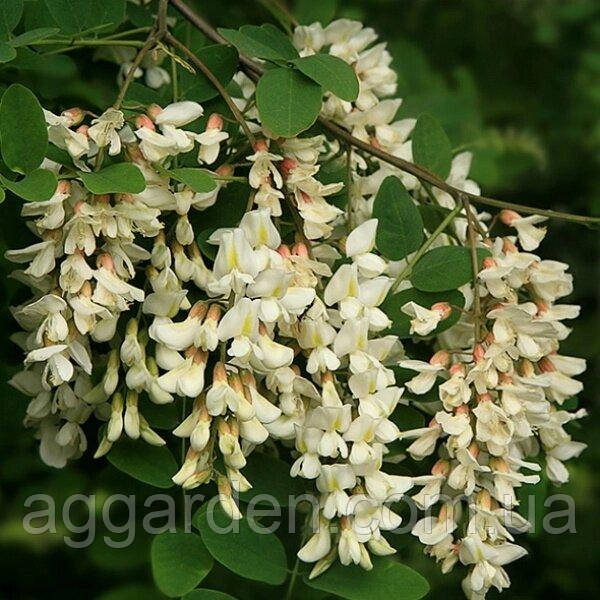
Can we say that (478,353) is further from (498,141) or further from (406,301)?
(498,141)

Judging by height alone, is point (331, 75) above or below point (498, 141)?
below

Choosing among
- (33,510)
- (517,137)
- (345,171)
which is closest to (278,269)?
(345,171)

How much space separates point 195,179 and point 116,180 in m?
0.08

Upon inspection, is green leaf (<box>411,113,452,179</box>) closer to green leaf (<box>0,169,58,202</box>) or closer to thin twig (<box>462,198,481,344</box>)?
thin twig (<box>462,198,481,344</box>)

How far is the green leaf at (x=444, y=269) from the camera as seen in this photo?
1156 mm

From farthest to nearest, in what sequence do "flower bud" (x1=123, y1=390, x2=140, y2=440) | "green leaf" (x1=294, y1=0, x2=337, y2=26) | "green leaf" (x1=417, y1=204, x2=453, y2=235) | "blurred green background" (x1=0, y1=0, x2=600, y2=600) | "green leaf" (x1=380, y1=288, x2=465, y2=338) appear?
"blurred green background" (x1=0, y1=0, x2=600, y2=600) < "green leaf" (x1=294, y1=0, x2=337, y2=26) < "green leaf" (x1=417, y1=204, x2=453, y2=235) < "green leaf" (x1=380, y1=288, x2=465, y2=338) < "flower bud" (x1=123, y1=390, x2=140, y2=440)

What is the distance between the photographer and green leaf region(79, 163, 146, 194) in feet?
3.13

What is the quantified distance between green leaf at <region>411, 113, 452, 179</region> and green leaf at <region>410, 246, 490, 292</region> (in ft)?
0.67

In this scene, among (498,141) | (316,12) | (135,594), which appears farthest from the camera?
(498,141)

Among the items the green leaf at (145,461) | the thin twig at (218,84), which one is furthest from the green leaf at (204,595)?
the thin twig at (218,84)

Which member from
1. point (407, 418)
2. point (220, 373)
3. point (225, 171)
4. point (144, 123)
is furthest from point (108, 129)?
point (407, 418)

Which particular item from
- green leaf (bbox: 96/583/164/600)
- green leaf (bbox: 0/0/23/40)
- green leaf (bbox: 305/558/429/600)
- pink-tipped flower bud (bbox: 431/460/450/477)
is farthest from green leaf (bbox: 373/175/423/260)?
green leaf (bbox: 96/583/164/600)

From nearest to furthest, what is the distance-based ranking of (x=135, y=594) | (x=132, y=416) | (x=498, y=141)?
(x=132, y=416) → (x=135, y=594) → (x=498, y=141)

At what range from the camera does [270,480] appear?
1.17 metres
